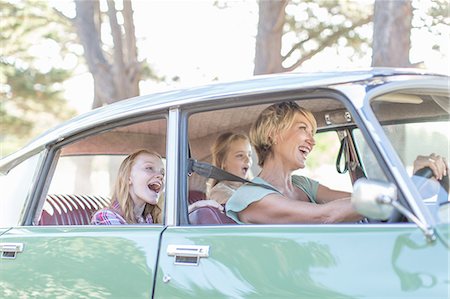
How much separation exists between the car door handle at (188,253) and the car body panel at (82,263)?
0.11 meters

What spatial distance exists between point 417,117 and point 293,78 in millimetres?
1002

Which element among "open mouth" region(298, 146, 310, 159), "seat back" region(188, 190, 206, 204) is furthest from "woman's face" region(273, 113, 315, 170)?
"seat back" region(188, 190, 206, 204)

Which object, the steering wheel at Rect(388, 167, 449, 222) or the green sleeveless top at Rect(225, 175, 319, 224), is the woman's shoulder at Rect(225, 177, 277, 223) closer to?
the green sleeveless top at Rect(225, 175, 319, 224)

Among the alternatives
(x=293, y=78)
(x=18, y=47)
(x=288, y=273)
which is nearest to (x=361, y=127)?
(x=293, y=78)

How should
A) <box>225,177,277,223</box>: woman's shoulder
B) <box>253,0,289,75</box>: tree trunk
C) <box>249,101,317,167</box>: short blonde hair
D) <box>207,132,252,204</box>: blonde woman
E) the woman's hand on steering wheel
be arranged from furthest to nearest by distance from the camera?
<box>253,0,289,75</box>: tree trunk
<box>207,132,252,204</box>: blonde woman
<box>249,101,317,167</box>: short blonde hair
<box>225,177,277,223</box>: woman's shoulder
the woman's hand on steering wheel

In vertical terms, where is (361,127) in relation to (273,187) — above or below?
above

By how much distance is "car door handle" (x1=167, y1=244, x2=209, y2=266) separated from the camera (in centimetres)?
317

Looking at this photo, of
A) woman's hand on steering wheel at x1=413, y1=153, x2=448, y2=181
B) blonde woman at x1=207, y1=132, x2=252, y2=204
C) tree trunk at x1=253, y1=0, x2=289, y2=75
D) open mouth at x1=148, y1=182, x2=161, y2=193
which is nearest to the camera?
woman's hand on steering wheel at x1=413, y1=153, x2=448, y2=181

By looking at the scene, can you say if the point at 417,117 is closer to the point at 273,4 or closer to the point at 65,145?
the point at 65,145

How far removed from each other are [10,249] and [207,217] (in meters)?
1.06

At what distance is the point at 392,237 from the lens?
2.79 metres

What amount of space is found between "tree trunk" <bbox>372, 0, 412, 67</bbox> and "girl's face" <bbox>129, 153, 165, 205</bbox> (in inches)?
223

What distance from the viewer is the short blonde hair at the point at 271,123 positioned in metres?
3.84

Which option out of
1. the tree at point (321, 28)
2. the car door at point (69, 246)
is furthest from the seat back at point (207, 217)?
the tree at point (321, 28)
